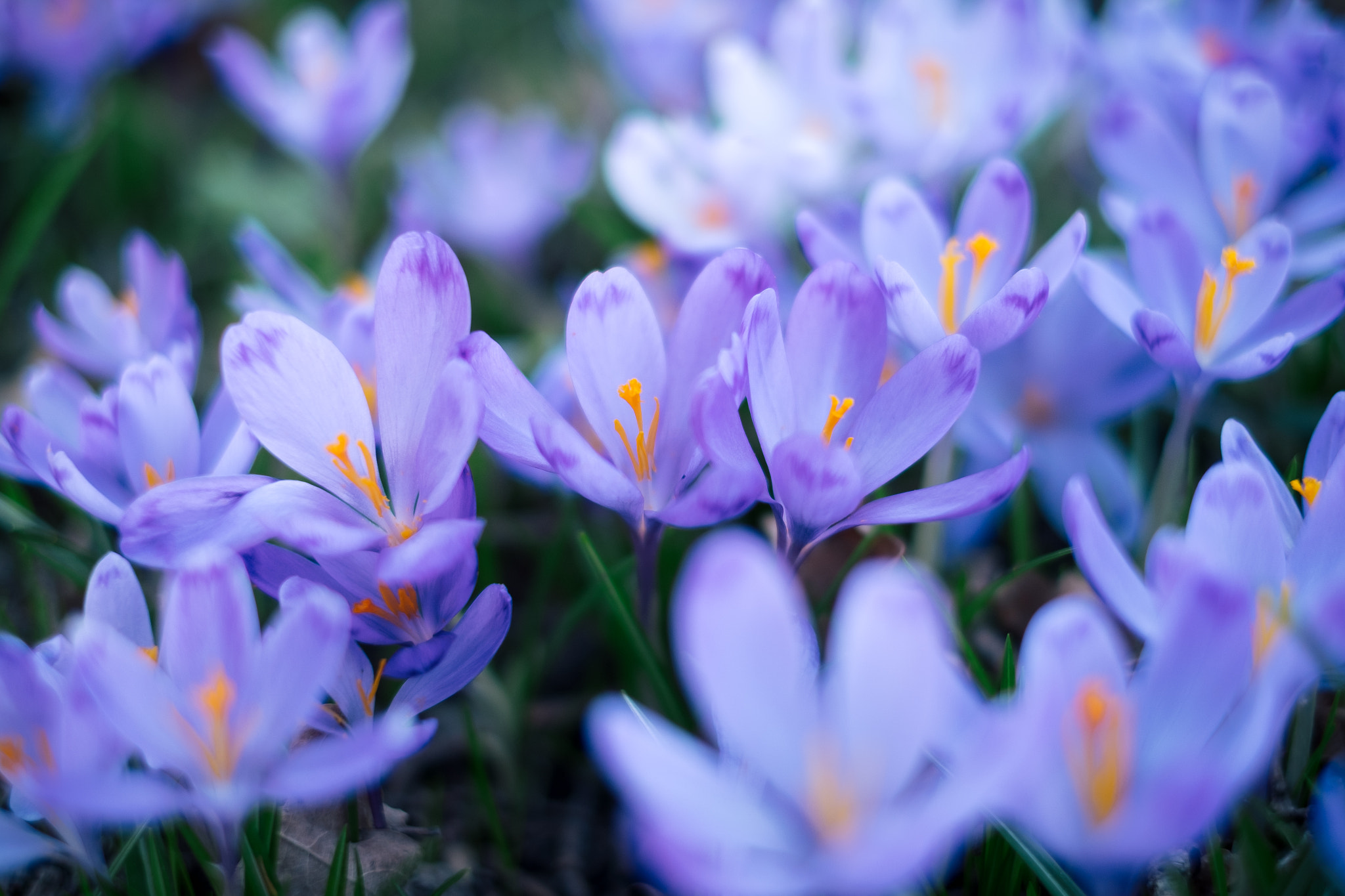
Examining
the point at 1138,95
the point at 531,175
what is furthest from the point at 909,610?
the point at 531,175

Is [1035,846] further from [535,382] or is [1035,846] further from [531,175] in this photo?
[531,175]

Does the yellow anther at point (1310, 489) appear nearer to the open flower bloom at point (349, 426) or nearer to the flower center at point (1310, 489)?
A: the flower center at point (1310, 489)

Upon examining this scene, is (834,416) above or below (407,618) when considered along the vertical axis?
above

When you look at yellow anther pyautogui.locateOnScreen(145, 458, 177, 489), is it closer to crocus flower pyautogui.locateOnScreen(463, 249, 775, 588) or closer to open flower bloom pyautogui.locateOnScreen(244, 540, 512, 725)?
open flower bloom pyautogui.locateOnScreen(244, 540, 512, 725)

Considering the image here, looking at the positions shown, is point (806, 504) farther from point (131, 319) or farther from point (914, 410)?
point (131, 319)

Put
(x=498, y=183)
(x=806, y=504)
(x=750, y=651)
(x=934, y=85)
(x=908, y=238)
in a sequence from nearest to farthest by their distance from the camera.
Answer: (x=750, y=651)
(x=806, y=504)
(x=908, y=238)
(x=934, y=85)
(x=498, y=183)

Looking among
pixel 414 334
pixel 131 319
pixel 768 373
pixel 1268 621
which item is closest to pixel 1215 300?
pixel 1268 621

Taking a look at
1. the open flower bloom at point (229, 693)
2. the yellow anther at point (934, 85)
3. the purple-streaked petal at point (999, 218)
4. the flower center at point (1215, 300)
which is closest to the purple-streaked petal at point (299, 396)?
the open flower bloom at point (229, 693)
